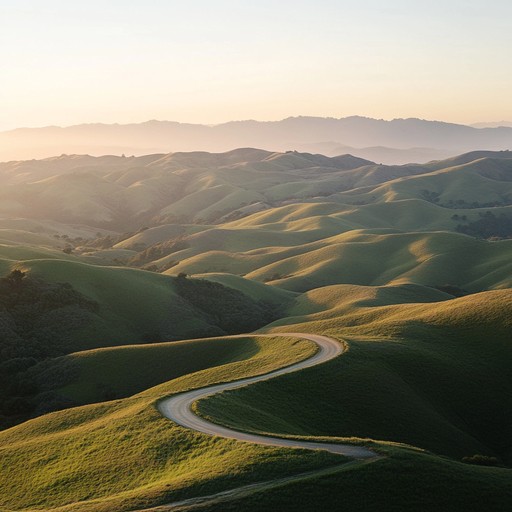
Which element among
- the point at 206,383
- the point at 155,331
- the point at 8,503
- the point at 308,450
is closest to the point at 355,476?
the point at 308,450

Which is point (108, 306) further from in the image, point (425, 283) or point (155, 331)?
point (425, 283)

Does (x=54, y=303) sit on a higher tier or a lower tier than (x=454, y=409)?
higher

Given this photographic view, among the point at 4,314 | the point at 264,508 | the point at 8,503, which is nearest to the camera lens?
the point at 264,508

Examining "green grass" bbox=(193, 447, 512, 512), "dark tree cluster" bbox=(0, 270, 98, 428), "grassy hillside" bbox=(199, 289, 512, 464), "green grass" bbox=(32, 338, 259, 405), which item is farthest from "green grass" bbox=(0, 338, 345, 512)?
"dark tree cluster" bbox=(0, 270, 98, 428)

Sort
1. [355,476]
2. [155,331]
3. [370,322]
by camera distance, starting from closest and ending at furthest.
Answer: [355,476] < [370,322] < [155,331]

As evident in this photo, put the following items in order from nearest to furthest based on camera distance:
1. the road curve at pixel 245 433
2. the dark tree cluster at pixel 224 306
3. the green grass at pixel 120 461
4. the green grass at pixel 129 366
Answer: the green grass at pixel 120 461 → the road curve at pixel 245 433 → the green grass at pixel 129 366 → the dark tree cluster at pixel 224 306

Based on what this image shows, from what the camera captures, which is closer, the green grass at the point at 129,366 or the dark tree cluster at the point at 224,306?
the green grass at the point at 129,366

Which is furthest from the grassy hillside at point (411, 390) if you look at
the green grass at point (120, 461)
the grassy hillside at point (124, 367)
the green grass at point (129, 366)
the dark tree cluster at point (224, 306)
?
the dark tree cluster at point (224, 306)

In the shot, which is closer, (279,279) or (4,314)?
(4,314)

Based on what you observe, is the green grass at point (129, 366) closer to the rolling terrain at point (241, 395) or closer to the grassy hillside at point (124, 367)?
the grassy hillside at point (124, 367)
